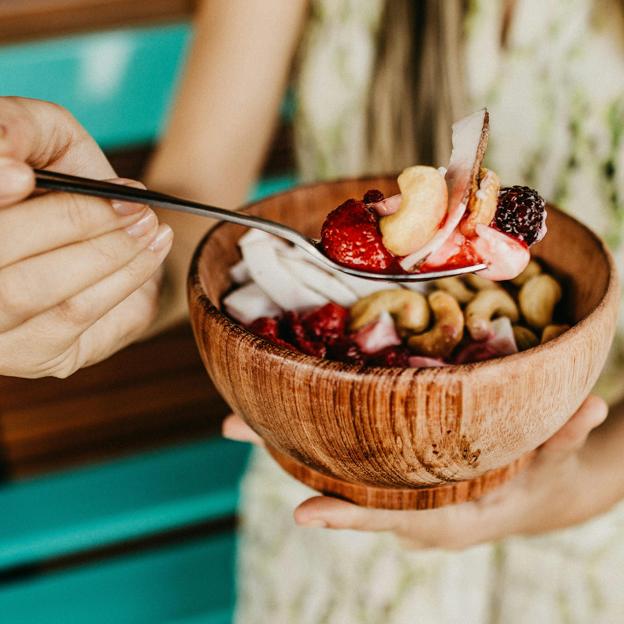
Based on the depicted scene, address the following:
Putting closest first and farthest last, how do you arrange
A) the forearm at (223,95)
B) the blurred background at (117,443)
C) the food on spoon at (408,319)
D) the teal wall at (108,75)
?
the food on spoon at (408,319) → the forearm at (223,95) → the blurred background at (117,443) → the teal wall at (108,75)

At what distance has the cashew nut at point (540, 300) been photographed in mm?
483

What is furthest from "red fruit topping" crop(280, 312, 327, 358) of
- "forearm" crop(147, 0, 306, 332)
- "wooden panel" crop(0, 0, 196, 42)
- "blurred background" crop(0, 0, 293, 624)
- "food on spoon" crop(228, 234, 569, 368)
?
"wooden panel" crop(0, 0, 196, 42)

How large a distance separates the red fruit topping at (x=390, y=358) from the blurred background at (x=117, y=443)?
68 centimetres

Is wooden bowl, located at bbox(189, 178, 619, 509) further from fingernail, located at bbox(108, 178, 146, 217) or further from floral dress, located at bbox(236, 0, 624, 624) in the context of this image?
floral dress, located at bbox(236, 0, 624, 624)

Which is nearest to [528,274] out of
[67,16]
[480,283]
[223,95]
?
[480,283]

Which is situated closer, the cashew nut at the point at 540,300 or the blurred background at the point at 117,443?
the cashew nut at the point at 540,300

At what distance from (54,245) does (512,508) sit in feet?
1.25

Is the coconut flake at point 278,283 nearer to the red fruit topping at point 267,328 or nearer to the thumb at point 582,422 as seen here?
the red fruit topping at point 267,328

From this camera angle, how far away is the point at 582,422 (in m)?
0.48

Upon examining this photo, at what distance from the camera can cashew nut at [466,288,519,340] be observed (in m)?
0.47

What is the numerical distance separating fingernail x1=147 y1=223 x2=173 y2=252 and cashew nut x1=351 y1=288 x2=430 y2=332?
135mm

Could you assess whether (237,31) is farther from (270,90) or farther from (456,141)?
(456,141)

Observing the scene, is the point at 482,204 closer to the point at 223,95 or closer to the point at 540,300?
the point at 540,300

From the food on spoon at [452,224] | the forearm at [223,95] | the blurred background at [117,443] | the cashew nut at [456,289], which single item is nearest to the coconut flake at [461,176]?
the food on spoon at [452,224]
